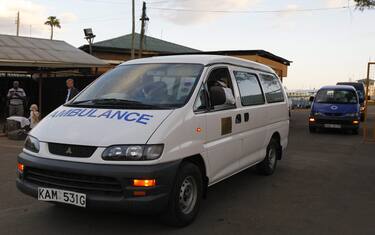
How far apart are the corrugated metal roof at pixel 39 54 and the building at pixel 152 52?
5058 millimetres

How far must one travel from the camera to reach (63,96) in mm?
20578

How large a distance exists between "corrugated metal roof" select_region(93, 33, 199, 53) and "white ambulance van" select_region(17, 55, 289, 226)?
86.9ft

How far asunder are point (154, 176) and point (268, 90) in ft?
12.5

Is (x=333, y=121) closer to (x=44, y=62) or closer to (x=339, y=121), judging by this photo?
(x=339, y=121)

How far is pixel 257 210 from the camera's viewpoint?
17.9 ft

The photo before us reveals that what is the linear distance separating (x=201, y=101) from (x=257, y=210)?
1602 millimetres

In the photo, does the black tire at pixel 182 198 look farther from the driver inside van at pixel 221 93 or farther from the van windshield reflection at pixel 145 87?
the driver inside van at pixel 221 93

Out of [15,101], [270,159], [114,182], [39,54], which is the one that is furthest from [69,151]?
[39,54]

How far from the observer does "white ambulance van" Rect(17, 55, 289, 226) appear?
4152 mm

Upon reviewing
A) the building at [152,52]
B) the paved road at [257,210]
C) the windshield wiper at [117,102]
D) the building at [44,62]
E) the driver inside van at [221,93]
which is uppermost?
the building at [152,52]

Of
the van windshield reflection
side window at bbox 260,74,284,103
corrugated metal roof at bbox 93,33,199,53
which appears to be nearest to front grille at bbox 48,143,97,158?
the van windshield reflection

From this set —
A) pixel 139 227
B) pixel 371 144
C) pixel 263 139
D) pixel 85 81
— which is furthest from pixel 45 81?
pixel 139 227

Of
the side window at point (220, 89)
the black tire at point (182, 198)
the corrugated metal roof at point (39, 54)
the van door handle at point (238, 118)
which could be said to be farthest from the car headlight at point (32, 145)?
the corrugated metal roof at point (39, 54)

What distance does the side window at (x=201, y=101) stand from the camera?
4941 mm
